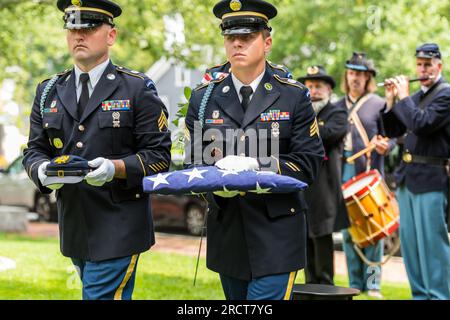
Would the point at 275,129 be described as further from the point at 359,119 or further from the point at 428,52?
the point at 359,119

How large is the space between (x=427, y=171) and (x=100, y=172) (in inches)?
168

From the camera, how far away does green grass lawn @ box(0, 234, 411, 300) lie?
9.05 meters

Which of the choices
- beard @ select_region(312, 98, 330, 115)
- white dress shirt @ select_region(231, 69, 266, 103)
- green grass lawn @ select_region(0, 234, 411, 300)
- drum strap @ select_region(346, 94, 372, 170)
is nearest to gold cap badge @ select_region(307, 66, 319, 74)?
beard @ select_region(312, 98, 330, 115)

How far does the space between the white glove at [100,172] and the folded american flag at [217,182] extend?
0.85ft

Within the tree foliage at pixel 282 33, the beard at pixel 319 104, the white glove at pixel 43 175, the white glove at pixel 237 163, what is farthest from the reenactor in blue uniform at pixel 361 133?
the white glove at pixel 43 175

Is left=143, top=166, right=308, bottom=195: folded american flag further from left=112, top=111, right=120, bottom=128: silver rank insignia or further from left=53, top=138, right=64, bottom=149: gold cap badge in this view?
left=53, top=138, right=64, bottom=149: gold cap badge

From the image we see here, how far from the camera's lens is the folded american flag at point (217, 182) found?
4508 millimetres

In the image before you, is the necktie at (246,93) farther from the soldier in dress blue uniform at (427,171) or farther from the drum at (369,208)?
the drum at (369,208)

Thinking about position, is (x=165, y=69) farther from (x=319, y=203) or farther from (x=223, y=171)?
(x=223, y=171)

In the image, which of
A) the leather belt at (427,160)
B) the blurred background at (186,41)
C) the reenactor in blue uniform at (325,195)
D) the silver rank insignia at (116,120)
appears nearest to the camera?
Answer: the silver rank insignia at (116,120)

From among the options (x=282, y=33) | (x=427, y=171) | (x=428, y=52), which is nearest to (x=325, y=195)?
(x=427, y=171)

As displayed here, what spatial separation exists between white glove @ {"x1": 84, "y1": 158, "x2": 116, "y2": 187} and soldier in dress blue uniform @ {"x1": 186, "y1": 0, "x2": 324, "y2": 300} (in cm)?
45
